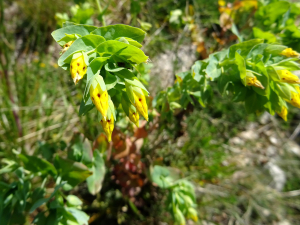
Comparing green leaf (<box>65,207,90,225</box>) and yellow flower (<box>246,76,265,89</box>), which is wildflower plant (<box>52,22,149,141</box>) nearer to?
yellow flower (<box>246,76,265,89</box>)

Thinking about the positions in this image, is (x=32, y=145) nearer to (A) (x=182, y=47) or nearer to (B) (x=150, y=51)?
(B) (x=150, y=51)

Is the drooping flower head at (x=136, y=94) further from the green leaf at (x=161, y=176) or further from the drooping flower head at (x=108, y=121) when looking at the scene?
the green leaf at (x=161, y=176)

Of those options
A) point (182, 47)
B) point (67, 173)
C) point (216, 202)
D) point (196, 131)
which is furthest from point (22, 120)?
point (216, 202)

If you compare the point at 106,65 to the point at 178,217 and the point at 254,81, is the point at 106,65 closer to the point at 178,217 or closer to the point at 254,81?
the point at 254,81

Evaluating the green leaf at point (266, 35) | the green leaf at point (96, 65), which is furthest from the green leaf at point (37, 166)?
the green leaf at point (266, 35)

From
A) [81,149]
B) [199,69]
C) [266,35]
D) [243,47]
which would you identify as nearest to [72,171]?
[81,149]

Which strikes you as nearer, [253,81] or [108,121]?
[108,121]
